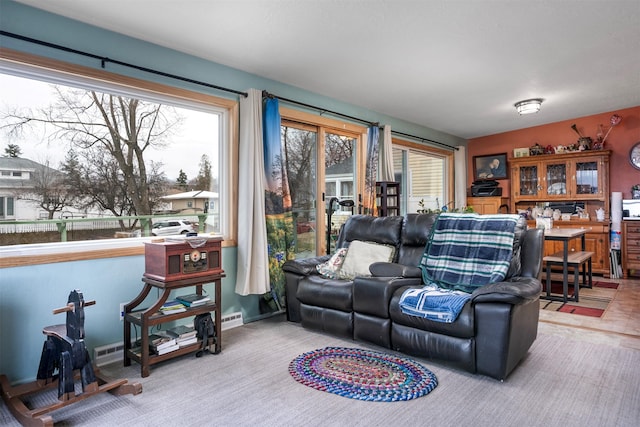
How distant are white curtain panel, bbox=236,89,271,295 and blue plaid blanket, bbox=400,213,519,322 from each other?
4.76 ft

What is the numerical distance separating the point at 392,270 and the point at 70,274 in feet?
7.66

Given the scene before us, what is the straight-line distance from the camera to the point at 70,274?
276cm

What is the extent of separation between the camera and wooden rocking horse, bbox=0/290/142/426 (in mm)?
2086

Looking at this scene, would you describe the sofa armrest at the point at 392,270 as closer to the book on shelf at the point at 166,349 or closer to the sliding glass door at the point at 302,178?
the sliding glass door at the point at 302,178

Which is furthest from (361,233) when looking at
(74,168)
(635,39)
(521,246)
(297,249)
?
(635,39)

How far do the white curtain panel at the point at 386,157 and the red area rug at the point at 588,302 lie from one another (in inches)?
94.5

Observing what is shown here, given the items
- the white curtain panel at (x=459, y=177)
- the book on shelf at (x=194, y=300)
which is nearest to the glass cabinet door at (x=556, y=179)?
the white curtain panel at (x=459, y=177)

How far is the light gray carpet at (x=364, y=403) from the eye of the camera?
2.05m

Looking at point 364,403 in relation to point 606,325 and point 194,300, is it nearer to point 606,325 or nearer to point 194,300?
point 194,300

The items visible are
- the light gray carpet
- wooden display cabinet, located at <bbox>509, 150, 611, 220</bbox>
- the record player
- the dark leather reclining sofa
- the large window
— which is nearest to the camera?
the light gray carpet

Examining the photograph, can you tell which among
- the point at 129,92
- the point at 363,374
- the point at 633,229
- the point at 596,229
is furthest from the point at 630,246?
the point at 129,92

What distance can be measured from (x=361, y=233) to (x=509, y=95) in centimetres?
269

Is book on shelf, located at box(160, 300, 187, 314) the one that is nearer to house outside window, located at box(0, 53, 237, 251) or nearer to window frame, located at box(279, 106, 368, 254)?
house outside window, located at box(0, 53, 237, 251)

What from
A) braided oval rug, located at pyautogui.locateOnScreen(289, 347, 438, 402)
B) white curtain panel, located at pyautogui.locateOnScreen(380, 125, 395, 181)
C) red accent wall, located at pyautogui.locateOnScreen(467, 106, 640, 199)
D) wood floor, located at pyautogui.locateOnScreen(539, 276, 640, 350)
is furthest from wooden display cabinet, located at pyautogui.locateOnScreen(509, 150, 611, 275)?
braided oval rug, located at pyautogui.locateOnScreen(289, 347, 438, 402)
